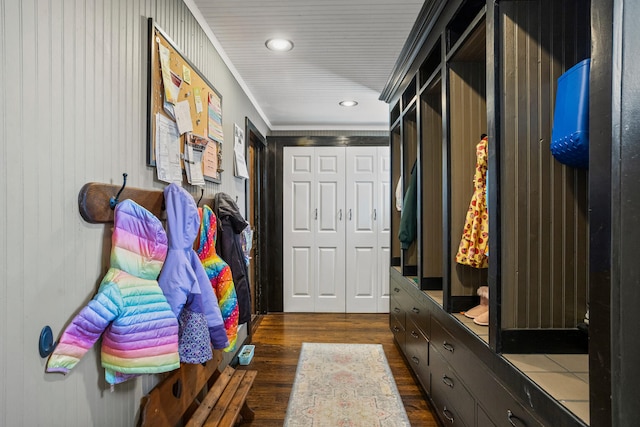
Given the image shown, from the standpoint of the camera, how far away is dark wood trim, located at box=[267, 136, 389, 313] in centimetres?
407

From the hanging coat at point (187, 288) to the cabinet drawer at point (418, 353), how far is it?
1285 millimetres

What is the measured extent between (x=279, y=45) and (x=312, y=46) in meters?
0.22

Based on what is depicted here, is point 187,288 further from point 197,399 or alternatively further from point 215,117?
point 215,117

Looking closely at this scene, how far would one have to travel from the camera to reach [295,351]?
9.58 ft

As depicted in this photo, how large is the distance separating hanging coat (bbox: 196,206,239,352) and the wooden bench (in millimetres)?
244

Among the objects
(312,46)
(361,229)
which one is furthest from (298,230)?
(312,46)

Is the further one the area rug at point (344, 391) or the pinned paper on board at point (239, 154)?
the pinned paper on board at point (239, 154)

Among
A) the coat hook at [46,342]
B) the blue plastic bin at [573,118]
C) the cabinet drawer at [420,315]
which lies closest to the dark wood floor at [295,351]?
the cabinet drawer at [420,315]

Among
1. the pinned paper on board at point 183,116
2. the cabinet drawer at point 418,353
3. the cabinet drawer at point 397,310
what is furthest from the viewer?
the cabinet drawer at point 397,310

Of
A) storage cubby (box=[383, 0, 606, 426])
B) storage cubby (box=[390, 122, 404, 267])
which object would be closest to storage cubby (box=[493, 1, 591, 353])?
storage cubby (box=[383, 0, 606, 426])

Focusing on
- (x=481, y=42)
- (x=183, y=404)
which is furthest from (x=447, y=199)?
(x=183, y=404)

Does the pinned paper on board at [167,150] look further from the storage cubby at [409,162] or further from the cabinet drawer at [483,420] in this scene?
the storage cubby at [409,162]

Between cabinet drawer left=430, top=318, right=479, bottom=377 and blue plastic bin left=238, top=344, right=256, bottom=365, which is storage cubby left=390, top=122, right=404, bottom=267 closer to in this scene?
cabinet drawer left=430, top=318, right=479, bottom=377

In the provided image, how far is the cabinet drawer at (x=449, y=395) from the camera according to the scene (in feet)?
4.64
